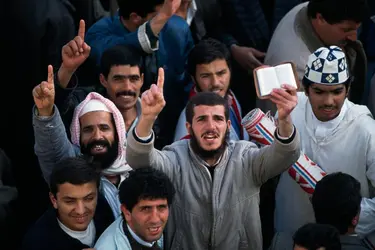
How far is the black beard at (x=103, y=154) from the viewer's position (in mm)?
5520

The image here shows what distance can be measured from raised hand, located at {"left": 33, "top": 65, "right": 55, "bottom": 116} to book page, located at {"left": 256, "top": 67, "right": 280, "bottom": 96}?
1076 millimetres

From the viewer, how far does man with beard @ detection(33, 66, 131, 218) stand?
17.6 ft

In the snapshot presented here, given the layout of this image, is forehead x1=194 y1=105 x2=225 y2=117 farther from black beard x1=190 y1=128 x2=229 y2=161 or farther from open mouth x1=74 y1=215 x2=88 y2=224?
open mouth x1=74 y1=215 x2=88 y2=224

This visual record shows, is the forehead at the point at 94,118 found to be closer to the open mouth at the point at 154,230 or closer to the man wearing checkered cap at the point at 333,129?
the open mouth at the point at 154,230

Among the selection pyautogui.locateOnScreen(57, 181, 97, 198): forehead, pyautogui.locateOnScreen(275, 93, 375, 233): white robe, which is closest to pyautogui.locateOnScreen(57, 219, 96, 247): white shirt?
pyautogui.locateOnScreen(57, 181, 97, 198): forehead

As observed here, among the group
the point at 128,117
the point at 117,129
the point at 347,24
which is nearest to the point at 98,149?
the point at 117,129

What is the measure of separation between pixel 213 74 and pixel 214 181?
3.36ft

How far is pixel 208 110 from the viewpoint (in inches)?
207

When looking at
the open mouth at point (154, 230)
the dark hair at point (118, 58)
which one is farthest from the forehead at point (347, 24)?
the open mouth at point (154, 230)

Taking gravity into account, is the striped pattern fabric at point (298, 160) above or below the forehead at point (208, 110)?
below

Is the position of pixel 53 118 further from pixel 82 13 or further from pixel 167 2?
pixel 82 13

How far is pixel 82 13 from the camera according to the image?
281 inches

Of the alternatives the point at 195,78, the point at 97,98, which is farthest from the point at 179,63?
the point at 97,98

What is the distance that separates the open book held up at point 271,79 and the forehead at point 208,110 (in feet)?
0.71
